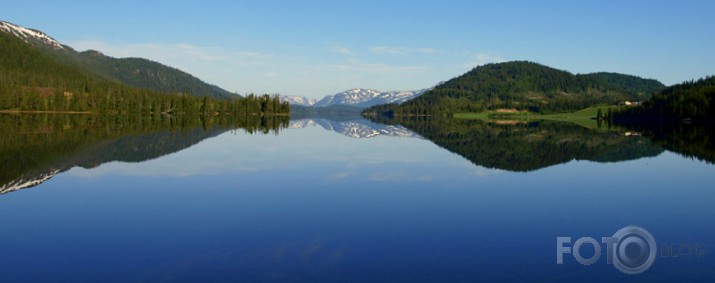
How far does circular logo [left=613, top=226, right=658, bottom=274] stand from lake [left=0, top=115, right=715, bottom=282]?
0.09 meters

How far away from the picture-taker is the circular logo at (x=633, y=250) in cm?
1362

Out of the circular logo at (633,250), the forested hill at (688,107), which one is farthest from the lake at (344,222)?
the forested hill at (688,107)

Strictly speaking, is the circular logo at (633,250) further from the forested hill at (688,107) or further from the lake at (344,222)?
the forested hill at (688,107)

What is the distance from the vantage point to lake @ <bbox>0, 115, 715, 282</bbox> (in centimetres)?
1314

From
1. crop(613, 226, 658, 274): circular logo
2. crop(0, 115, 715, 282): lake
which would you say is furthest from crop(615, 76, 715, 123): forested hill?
crop(613, 226, 658, 274): circular logo

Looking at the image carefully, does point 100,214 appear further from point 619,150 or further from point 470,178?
point 619,150

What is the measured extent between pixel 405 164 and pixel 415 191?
1364 centimetres

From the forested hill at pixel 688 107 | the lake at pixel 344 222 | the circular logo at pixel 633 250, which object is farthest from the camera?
the forested hill at pixel 688 107

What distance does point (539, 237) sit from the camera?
16.7 meters

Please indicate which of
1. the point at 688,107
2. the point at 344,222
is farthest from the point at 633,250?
the point at 688,107

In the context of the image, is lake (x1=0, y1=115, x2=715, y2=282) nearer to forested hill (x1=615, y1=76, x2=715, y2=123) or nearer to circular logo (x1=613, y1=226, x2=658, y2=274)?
circular logo (x1=613, y1=226, x2=658, y2=274)

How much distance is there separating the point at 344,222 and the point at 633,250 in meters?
9.45

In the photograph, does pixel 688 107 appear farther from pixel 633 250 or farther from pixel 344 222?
pixel 344 222

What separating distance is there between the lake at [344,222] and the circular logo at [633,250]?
9 centimetres
